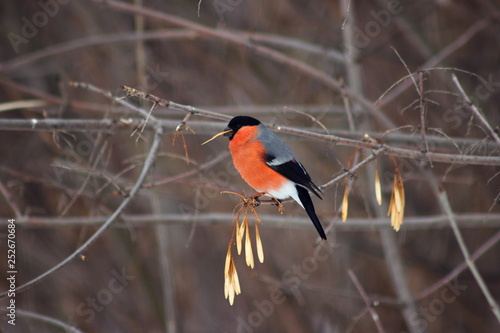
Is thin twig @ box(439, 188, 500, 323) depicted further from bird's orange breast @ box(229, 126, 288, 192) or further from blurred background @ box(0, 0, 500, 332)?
blurred background @ box(0, 0, 500, 332)

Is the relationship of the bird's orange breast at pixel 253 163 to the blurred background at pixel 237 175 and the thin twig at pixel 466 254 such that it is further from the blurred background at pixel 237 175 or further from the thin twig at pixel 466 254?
the blurred background at pixel 237 175

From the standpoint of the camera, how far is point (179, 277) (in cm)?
519

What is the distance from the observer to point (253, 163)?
2.11 m

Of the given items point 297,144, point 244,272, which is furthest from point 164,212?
point 297,144

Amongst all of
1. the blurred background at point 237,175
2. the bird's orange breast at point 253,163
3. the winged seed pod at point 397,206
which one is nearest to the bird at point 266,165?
the bird's orange breast at point 253,163

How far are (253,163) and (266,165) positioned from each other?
2.1 inches

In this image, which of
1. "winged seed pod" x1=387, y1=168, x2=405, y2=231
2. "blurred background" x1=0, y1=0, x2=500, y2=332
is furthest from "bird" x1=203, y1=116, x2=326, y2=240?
"blurred background" x1=0, y1=0, x2=500, y2=332

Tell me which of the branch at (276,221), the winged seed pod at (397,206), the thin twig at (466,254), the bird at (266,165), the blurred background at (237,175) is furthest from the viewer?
the blurred background at (237,175)

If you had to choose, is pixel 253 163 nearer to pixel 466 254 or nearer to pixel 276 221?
pixel 466 254

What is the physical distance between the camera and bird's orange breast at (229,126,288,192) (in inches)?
82.4

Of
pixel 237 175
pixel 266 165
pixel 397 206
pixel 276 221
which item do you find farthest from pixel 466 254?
pixel 237 175

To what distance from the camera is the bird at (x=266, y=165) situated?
81.3 inches

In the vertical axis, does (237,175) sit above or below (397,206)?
above

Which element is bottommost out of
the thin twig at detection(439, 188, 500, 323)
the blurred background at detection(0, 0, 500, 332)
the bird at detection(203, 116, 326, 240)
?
the thin twig at detection(439, 188, 500, 323)
